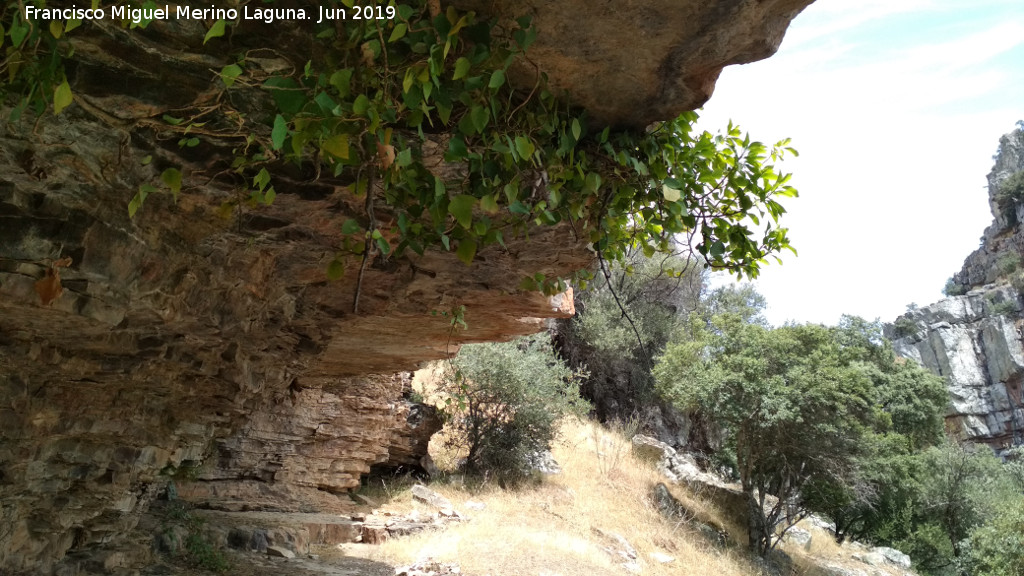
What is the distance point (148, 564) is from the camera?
218 inches

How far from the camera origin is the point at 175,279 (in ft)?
9.85

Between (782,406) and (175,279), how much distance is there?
568 inches

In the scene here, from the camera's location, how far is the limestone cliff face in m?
1.93

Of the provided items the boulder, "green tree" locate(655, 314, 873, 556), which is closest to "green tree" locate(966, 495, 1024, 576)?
"green tree" locate(655, 314, 873, 556)

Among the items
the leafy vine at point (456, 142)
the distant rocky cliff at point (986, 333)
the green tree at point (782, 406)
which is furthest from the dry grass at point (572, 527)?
the distant rocky cliff at point (986, 333)

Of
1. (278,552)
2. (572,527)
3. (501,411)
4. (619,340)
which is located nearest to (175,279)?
(278,552)

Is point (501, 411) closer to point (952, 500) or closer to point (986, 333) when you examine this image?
point (952, 500)

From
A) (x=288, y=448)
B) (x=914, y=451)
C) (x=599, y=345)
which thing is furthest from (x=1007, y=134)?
(x=288, y=448)

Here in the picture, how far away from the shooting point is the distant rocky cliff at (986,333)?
38.5 metres

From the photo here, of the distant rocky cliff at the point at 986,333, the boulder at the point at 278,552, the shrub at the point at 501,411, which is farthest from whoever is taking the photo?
the distant rocky cliff at the point at 986,333

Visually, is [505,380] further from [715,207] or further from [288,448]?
[715,207]

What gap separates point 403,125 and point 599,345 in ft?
65.9

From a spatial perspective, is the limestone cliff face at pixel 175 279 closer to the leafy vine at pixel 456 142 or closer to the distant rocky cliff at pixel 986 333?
the leafy vine at pixel 456 142

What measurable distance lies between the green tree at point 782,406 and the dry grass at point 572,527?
166 cm
